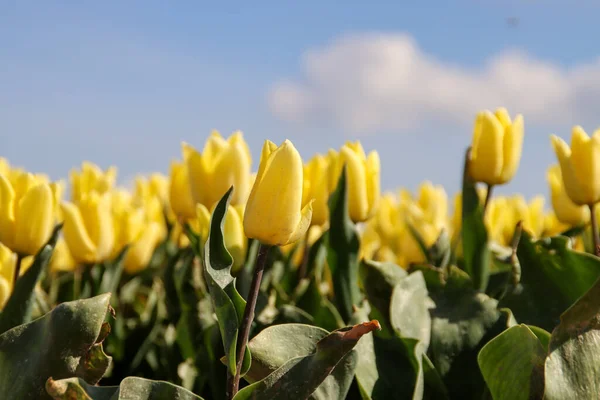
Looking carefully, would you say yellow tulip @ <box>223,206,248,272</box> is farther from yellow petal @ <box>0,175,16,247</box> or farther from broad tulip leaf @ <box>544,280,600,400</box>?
broad tulip leaf @ <box>544,280,600,400</box>

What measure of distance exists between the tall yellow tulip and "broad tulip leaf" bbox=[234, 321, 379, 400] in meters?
1.02

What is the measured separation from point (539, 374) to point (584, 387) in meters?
0.06

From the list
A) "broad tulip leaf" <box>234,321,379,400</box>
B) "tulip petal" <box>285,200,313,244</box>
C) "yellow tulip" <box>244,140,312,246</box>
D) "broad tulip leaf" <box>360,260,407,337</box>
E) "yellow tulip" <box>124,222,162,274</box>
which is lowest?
"yellow tulip" <box>124,222,162,274</box>

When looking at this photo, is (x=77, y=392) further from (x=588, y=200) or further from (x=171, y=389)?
(x=588, y=200)

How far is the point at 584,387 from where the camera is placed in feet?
3.33

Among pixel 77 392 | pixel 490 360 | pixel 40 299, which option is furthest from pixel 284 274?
pixel 77 392

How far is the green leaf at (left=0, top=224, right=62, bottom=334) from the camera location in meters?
1.34

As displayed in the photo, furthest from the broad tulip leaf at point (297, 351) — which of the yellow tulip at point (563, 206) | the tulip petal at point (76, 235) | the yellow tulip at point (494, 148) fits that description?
the yellow tulip at point (563, 206)

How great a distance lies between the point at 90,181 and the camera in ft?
10.6

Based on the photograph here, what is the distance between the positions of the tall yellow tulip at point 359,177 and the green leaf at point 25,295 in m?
0.82

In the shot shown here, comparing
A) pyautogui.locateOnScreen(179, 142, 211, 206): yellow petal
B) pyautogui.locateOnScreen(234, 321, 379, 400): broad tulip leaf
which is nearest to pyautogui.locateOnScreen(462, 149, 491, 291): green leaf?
pyautogui.locateOnScreen(179, 142, 211, 206): yellow petal

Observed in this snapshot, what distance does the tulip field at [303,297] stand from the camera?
0.99 meters

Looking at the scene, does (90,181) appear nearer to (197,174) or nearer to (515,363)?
(197,174)

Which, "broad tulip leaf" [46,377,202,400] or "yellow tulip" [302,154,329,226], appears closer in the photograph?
"broad tulip leaf" [46,377,202,400]
